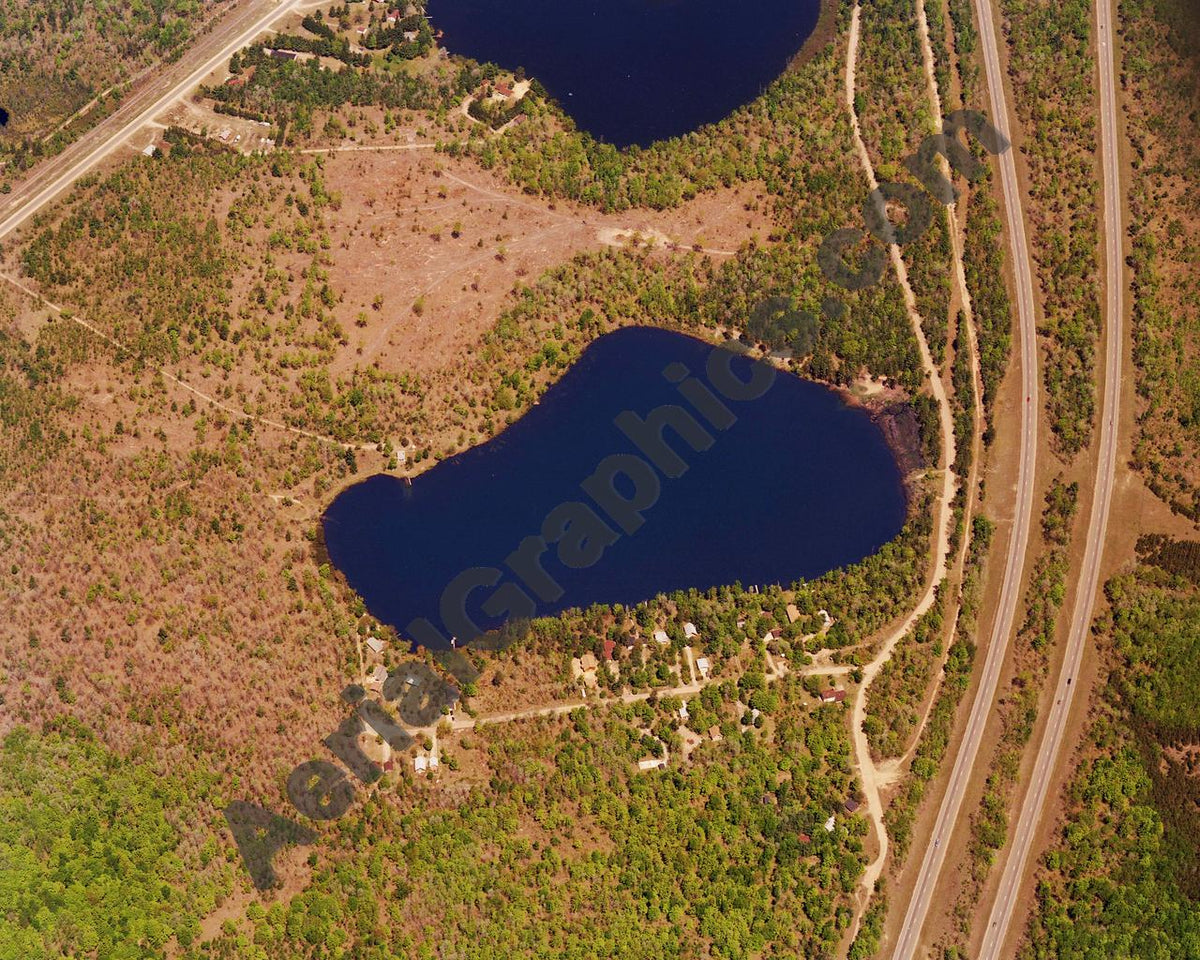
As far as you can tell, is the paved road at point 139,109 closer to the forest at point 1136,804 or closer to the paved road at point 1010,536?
the paved road at point 1010,536

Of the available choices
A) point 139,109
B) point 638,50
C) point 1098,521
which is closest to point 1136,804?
A: point 1098,521

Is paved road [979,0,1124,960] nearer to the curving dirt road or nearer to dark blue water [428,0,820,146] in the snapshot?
the curving dirt road

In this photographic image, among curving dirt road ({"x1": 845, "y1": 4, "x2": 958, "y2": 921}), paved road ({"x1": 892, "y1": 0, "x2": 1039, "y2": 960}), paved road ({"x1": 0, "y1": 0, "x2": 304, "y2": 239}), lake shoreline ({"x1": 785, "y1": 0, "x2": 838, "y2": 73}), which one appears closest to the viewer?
paved road ({"x1": 892, "y1": 0, "x2": 1039, "y2": 960})

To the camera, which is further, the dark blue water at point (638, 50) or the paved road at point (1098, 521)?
the dark blue water at point (638, 50)

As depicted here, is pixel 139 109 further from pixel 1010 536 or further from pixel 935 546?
pixel 1010 536

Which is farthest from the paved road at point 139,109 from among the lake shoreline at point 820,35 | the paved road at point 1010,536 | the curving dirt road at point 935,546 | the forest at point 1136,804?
the forest at point 1136,804

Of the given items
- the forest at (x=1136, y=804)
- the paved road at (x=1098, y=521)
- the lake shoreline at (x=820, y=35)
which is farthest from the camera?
the lake shoreline at (x=820, y=35)

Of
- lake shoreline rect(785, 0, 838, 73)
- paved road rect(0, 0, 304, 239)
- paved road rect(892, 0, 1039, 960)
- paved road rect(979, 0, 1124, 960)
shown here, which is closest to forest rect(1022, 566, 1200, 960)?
paved road rect(979, 0, 1124, 960)

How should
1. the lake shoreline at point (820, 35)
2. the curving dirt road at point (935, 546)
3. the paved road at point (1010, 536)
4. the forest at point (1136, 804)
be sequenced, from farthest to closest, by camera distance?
the lake shoreline at point (820, 35), the curving dirt road at point (935, 546), the paved road at point (1010, 536), the forest at point (1136, 804)
